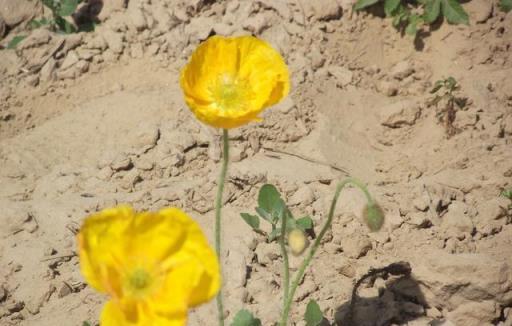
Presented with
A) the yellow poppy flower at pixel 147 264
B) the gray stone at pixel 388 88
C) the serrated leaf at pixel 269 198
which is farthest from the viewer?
the gray stone at pixel 388 88

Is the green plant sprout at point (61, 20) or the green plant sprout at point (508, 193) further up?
the green plant sprout at point (508, 193)

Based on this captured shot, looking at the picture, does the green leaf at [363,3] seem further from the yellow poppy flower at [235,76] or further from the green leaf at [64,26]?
the yellow poppy flower at [235,76]

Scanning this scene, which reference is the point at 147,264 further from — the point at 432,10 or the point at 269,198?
the point at 432,10

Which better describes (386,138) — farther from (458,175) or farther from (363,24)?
(363,24)

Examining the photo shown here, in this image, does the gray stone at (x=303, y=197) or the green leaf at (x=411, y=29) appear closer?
the gray stone at (x=303, y=197)

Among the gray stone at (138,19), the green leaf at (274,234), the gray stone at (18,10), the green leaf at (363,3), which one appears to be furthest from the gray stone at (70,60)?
the green leaf at (274,234)

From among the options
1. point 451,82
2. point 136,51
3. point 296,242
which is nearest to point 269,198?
point 296,242

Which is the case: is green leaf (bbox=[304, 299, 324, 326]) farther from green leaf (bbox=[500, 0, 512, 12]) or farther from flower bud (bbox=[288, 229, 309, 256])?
green leaf (bbox=[500, 0, 512, 12])

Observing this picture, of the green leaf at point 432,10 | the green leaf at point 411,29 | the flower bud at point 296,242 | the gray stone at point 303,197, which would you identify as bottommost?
the gray stone at point 303,197

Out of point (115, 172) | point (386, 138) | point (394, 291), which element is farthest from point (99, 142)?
point (394, 291)
